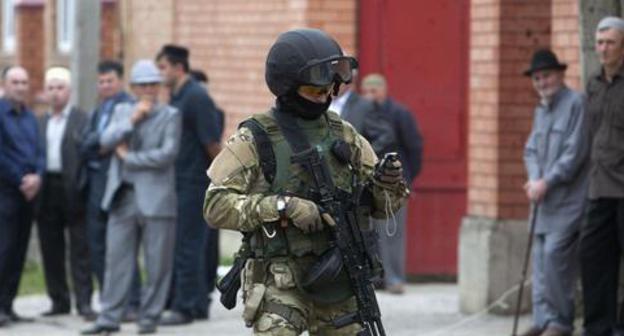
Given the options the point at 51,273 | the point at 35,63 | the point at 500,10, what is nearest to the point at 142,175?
the point at 51,273

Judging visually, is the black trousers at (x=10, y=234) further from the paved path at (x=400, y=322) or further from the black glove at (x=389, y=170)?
the black glove at (x=389, y=170)

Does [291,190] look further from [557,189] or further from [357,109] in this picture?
[357,109]

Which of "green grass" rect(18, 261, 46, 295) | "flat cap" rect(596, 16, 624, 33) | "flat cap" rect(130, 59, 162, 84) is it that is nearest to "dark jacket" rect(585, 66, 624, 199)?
"flat cap" rect(596, 16, 624, 33)

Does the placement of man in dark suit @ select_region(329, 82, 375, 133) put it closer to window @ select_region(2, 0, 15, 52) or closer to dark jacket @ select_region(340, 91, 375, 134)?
dark jacket @ select_region(340, 91, 375, 134)

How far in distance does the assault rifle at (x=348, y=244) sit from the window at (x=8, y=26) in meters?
24.0

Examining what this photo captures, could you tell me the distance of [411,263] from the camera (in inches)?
665

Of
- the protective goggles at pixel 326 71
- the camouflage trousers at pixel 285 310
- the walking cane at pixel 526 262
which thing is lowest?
the walking cane at pixel 526 262

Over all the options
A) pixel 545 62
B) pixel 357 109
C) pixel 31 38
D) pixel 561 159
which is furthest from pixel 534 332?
pixel 31 38

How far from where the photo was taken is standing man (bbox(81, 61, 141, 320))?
14.1m

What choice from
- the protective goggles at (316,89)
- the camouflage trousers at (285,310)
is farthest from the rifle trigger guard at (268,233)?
the protective goggles at (316,89)

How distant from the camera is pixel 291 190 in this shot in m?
8.07

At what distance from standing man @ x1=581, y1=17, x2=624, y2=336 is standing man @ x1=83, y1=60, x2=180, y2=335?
10.8ft

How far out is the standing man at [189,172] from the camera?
46.6 feet

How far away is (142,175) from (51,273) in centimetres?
179
